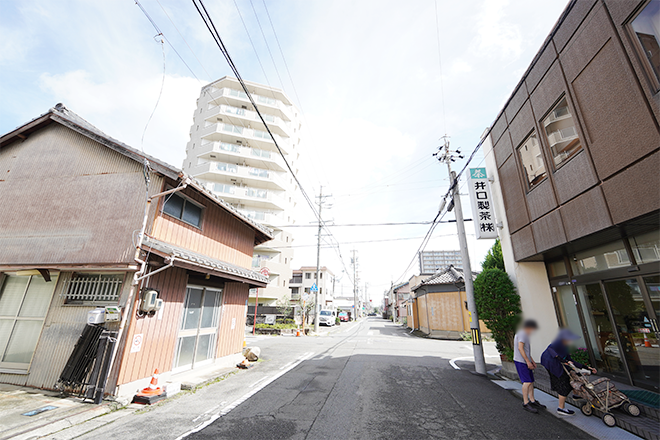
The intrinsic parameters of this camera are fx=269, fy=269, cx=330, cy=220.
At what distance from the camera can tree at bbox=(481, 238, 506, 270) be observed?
10.3 m

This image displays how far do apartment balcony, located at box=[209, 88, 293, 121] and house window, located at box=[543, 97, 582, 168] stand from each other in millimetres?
33288

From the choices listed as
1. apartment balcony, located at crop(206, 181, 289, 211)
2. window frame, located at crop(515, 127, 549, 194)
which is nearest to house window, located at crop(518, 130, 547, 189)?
window frame, located at crop(515, 127, 549, 194)

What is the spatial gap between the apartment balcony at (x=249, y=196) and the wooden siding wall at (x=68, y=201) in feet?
73.0

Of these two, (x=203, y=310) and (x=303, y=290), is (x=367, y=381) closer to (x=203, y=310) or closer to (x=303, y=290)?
(x=203, y=310)

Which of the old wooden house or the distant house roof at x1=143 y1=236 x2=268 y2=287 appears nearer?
the distant house roof at x1=143 y1=236 x2=268 y2=287

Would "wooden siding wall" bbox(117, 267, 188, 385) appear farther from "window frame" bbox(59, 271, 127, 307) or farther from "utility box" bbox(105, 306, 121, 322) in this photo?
"window frame" bbox(59, 271, 127, 307)

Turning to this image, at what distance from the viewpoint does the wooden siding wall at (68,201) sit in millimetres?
6762

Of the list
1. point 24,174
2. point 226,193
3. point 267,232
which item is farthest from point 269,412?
point 226,193

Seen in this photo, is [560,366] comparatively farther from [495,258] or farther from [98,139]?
[98,139]

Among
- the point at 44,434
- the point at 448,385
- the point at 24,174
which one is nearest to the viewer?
the point at 44,434

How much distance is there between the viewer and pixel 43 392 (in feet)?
19.6

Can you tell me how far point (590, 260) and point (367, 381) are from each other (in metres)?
6.75

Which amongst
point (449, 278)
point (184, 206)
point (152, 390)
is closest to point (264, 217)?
point (449, 278)

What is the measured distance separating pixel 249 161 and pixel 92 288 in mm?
28737
